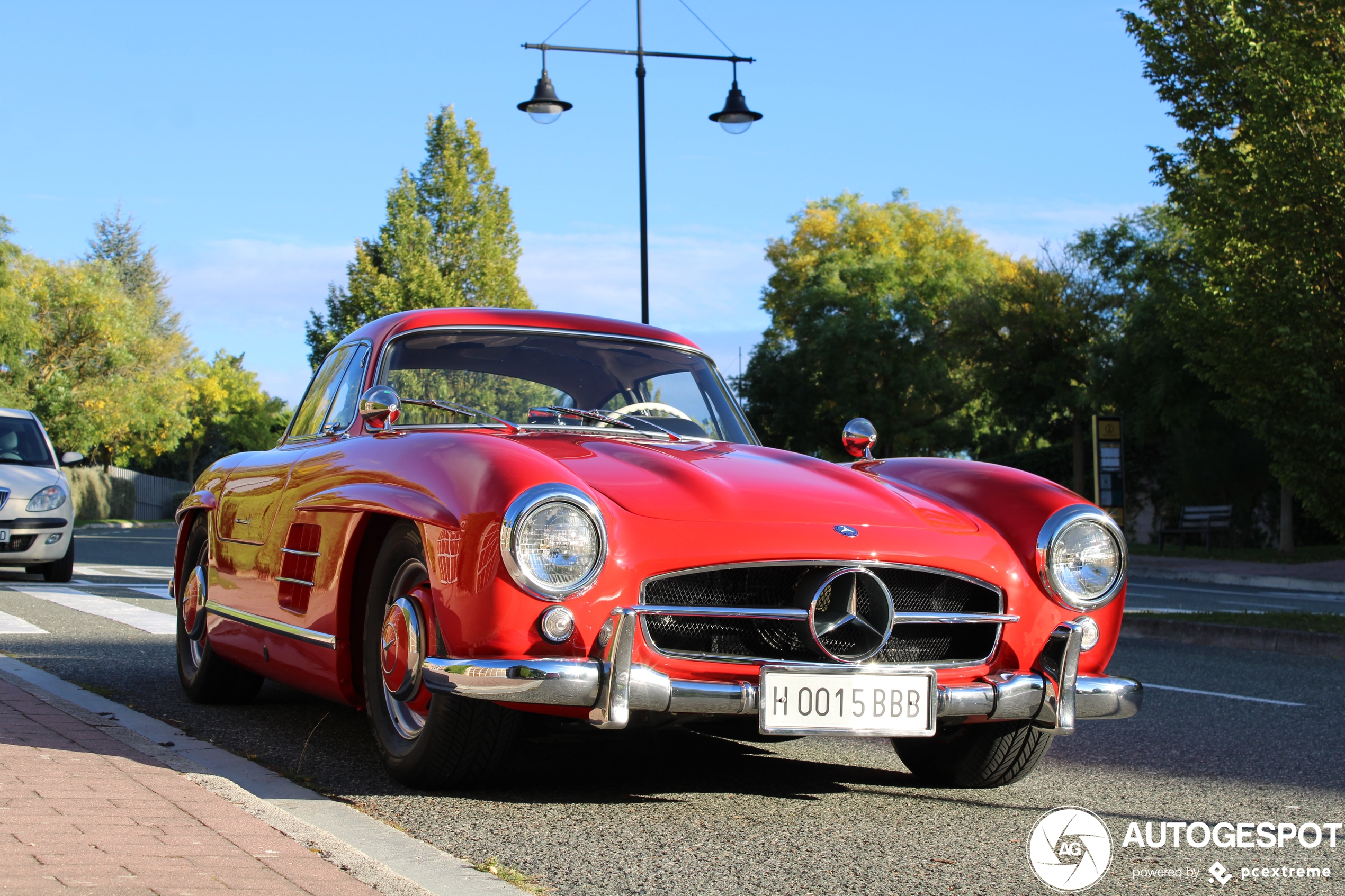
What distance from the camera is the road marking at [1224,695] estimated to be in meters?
7.24

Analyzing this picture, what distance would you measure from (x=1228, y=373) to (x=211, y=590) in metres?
11.8

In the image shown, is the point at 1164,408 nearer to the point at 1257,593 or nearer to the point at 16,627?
the point at 1257,593

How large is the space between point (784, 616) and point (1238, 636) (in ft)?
26.4

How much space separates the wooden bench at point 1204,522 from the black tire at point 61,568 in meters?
21.3

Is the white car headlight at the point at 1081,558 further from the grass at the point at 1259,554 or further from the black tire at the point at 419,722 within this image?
the grass at the point at 1259,554

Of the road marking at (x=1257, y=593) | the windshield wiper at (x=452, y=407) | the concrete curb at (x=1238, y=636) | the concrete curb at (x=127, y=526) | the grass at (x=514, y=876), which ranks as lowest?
the concrete curb at (x=127, y=526)

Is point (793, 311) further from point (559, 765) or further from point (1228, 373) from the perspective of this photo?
point (559, 765)

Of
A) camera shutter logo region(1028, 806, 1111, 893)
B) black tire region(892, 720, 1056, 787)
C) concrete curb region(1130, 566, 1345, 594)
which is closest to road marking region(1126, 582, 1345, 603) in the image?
concrete curb region(1130, 566, 1345, 594)

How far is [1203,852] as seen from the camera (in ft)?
13.0

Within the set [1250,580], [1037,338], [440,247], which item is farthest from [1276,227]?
[440,247]

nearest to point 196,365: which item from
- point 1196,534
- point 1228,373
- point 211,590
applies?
point 1196,534

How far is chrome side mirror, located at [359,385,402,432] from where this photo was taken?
16.2 ft

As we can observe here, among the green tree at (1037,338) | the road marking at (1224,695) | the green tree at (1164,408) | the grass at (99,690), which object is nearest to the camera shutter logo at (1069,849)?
the road marking at (1224,695)

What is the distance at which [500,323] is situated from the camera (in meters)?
5.54
